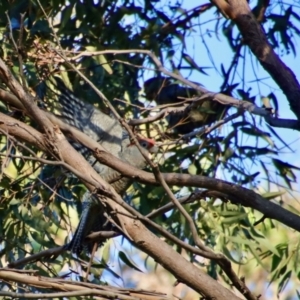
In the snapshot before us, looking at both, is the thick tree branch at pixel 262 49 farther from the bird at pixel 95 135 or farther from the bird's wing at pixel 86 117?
the bird's wing at pixel 86 117

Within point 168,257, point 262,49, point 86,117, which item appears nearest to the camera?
point 168,257

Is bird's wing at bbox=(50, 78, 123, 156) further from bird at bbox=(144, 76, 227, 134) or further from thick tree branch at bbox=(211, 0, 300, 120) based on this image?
thick tree branch at bbox=(211, 0, 300, 120)

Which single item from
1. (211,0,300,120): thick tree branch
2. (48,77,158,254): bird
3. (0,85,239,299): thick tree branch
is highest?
(211,0,300,120): thick tree branch

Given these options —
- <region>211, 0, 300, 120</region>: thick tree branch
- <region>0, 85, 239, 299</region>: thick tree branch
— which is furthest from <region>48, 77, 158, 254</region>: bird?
<region>0, 85, 239, 299</region>: thick tree branch

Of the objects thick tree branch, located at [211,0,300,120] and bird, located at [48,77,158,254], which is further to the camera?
bird, located at [48,77,158,254]

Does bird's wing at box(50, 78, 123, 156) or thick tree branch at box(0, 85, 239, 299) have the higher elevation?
bird's wing at box(50, 78, 123, 156)

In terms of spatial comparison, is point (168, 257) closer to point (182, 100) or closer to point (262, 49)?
point (262, 49)

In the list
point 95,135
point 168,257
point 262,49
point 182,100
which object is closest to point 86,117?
point 95,135

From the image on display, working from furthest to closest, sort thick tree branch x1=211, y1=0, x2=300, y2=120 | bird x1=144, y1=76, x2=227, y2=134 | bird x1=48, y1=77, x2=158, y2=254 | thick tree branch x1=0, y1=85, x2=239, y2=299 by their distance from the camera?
1. bird x1=144, y1=76, x2=227, y2=134
2. bird x1=48, y1=77, x2=158, y2=254
3. thick tree branch x1=211, y1=0, x2=300, y2=120
4. thick tree branch x1=0, y1=85, x2=239, y2=299

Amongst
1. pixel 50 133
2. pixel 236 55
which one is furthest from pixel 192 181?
pixel 236 55

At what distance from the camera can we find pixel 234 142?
331 centimetres

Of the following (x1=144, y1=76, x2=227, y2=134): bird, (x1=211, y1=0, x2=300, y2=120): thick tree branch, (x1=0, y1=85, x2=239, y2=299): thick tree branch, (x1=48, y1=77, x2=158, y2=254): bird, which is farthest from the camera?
(x1=144, y1=76, x2=227, y2=134): bird

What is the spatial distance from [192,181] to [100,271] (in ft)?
3.77

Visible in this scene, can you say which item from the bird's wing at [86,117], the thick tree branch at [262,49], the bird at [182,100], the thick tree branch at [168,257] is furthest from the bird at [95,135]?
the thick tree branch at [168,257]
